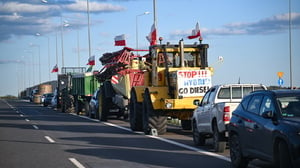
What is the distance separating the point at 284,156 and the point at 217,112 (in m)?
5.65

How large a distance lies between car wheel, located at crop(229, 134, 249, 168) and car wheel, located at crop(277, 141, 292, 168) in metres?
2.17

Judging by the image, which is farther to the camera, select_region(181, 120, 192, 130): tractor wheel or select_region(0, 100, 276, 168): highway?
select_region(181, 120, 192, 130): tractor wheel

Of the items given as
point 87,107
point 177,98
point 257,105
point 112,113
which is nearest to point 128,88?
point 112,113

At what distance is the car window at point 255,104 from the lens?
11969mm

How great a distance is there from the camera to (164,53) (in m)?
23.4

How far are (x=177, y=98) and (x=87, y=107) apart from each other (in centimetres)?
1812

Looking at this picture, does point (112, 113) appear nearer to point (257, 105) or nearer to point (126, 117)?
point (126, 117)

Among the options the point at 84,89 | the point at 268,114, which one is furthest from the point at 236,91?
the point at 84,89

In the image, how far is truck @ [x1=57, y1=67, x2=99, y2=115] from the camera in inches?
1588

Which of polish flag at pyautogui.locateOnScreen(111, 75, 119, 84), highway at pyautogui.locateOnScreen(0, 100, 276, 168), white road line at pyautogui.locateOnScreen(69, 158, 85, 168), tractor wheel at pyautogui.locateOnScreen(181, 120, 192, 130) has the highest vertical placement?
polish flag at pyautogui.locateOnScreen(111, 75, 119, 84)

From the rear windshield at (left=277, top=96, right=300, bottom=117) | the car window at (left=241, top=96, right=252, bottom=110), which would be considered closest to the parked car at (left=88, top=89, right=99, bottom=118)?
the car window at (left=241, top=96, right=252, bottom=110)

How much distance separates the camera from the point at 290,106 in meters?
11.2

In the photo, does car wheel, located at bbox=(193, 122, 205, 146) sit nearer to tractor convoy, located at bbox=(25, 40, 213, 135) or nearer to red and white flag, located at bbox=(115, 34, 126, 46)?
tractor convoy, located at bbox=(25, 40, 213, 135)

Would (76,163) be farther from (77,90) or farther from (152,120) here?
(77,90)
